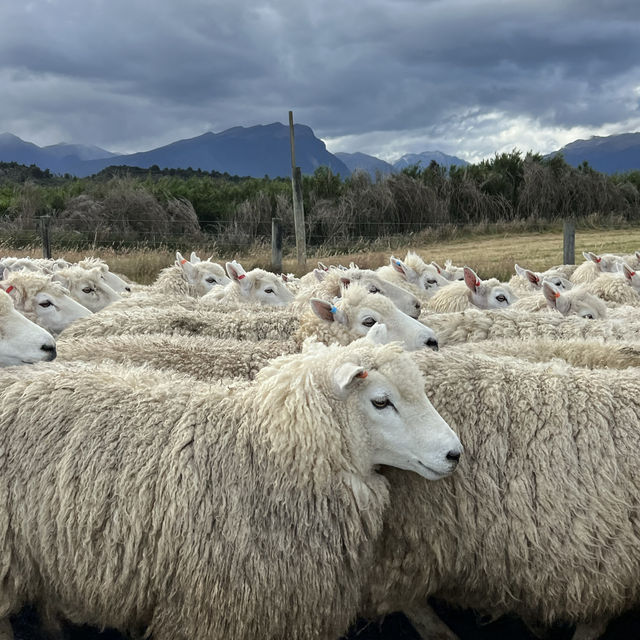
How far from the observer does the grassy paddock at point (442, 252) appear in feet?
41.3

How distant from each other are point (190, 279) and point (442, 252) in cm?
1148

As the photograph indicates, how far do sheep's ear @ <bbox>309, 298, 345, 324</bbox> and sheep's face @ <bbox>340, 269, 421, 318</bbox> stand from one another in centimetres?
100

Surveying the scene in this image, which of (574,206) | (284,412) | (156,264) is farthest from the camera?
(574,206)

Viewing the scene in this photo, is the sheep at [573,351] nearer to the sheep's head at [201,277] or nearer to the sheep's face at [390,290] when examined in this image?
the sheep's face at [390,290]

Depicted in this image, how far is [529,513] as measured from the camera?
9.56 ft

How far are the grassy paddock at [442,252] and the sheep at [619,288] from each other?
5478 millimetres

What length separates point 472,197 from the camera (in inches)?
951

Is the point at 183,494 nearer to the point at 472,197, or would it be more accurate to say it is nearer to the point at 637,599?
the point at 637,599

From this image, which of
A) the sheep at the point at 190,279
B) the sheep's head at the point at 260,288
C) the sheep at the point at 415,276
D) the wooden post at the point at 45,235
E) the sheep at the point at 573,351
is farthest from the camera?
the wooden post at the point at 45,235

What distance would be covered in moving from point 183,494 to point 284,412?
1.73 feet

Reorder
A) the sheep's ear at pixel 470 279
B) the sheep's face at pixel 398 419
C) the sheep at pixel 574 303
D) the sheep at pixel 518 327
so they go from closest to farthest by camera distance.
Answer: the sheep's face at pixel 398 419 → the sheep at pixel 518 327 → the sheep at pixel 574 303 → the sheep's ear at pixel 470 279

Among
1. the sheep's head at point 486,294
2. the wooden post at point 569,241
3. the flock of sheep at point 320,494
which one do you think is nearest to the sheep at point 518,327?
the sheep's head at point 486,294

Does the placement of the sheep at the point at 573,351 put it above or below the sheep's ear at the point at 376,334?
below

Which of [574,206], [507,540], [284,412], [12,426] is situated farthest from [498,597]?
[574,206]
